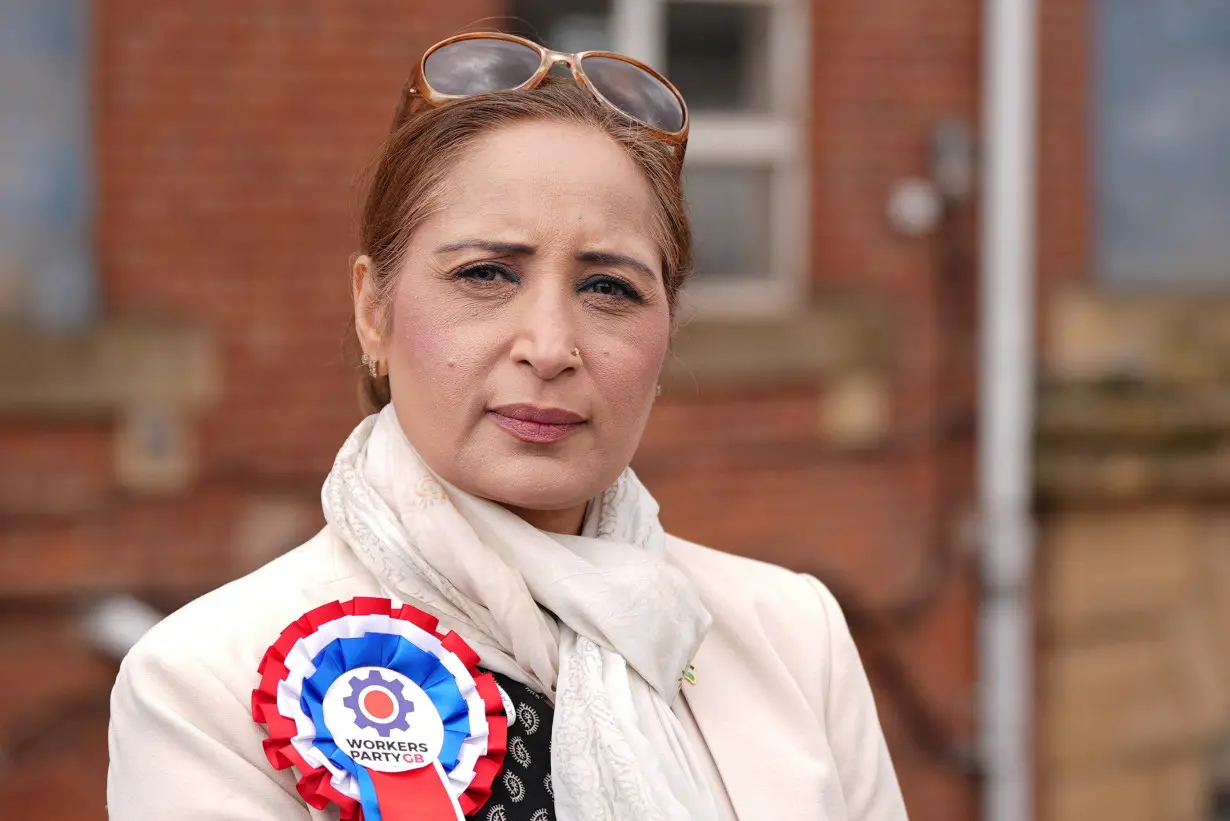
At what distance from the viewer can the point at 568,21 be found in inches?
201

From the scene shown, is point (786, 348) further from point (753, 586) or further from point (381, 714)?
point (381, 714)

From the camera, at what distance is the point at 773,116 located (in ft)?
17.8

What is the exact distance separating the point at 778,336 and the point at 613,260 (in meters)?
3.57

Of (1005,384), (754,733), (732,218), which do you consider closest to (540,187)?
(754,733)

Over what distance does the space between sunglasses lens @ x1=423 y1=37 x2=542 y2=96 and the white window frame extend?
11.2 ft

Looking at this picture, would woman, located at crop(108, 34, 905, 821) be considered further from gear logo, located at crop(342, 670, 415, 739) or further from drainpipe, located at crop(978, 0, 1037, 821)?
drainpipe, located at crop(978, 0, 1037, 821)

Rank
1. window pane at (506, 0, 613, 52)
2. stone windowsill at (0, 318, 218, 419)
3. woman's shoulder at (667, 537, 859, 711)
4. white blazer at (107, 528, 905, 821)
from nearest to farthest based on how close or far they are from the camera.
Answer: white blazer at (107, 528, 905, 821) → woman's shoulder at (667, 537, 859, 711) → stone windowsill at (0, 318, 218, 419) → window pane at (506, 0, 613, 52)

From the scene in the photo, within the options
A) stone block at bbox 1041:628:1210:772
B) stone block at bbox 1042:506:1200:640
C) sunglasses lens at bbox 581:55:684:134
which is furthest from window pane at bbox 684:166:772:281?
sunglasses lens at bbox 581:55:684:134

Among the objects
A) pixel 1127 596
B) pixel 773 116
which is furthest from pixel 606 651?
pixel 1127 596

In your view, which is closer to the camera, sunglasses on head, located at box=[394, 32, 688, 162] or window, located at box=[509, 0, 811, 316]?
sunglasses on head, located at box=[394, 32, 688, 162]

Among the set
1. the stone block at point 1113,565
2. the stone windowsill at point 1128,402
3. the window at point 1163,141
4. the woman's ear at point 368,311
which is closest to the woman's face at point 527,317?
the woman's ear at point 368,311

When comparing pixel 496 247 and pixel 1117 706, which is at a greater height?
pixel 496 247

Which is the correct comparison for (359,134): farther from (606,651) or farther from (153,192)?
(606,651)

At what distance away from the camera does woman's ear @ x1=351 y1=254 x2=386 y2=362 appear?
1936 millimetres
